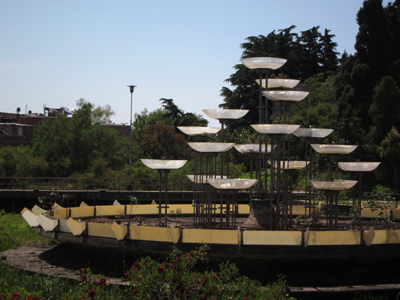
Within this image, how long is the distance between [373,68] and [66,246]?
93.2 ft

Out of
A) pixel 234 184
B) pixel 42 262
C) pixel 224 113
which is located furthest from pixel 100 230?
pixel 224 113

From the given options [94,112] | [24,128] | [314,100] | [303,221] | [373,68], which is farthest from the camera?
[94,112]

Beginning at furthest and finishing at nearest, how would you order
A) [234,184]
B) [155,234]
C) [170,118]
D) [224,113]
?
1. [170,118]
2. [224,113]
3. [234,184]
4. [155,234]

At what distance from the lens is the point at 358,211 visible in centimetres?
1798

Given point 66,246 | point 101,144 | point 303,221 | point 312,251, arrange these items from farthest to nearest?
point 101,144, point 303,221, point 66,246, point 312,251

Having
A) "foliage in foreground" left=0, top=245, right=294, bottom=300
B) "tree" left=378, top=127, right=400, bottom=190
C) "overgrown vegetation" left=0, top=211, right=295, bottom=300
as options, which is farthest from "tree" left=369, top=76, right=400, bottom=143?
"overgrown vegetation" left=0, top=211, right=295, bottom=300

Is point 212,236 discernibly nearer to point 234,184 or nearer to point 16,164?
point 234,184

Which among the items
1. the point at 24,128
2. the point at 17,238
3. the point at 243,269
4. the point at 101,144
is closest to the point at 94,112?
the point at 24,128

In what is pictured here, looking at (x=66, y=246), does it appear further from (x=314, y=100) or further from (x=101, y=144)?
(x=314, y=100)

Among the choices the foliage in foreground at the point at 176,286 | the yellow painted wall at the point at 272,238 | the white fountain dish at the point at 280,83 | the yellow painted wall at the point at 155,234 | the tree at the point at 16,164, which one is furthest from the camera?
the tree at the point at 16,164

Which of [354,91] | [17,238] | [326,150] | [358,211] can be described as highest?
[354,91]

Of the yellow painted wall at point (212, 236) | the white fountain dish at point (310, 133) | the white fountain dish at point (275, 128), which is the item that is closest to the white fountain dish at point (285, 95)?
the white fountain dish at point (310, 133)

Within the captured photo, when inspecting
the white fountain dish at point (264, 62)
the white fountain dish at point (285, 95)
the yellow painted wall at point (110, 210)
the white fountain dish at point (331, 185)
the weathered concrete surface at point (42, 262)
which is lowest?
the weathered concrete surface at point (42, 262)

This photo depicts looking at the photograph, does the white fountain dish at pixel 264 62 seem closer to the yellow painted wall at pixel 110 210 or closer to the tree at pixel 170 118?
the yellow painted wall at pixel 110 210
